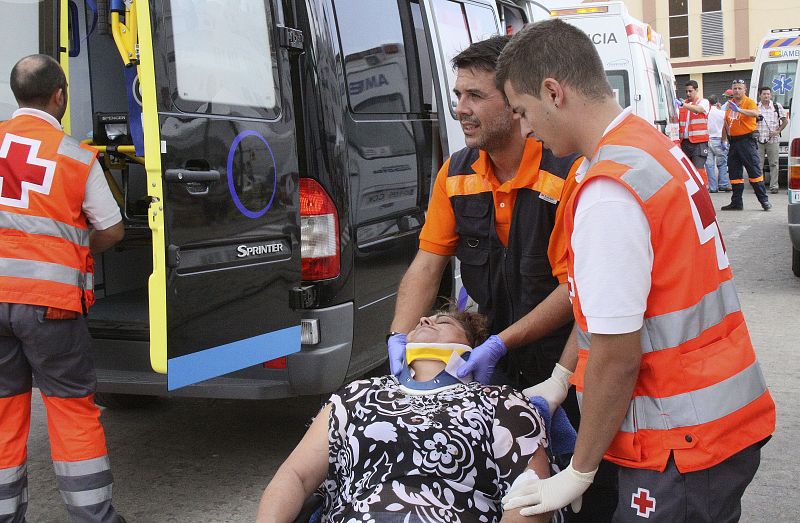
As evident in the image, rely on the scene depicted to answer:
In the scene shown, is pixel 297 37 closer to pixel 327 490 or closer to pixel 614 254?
pixel 327 490

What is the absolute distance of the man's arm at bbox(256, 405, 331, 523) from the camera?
95.3 inches

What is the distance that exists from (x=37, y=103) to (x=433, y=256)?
160cm

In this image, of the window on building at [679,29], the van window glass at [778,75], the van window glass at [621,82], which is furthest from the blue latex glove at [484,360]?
the window on building at [679,29]

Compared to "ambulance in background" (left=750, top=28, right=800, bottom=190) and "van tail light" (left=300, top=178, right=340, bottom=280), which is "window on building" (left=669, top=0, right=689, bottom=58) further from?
"van tail light" (left=300, top=178, right=340, bottom=280)

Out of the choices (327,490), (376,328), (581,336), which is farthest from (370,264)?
(581,336)

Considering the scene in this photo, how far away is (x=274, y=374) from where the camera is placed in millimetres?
3768

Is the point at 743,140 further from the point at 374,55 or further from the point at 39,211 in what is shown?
the point at 39,211

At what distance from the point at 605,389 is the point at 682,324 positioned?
199 mm

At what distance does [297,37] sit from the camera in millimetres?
3744

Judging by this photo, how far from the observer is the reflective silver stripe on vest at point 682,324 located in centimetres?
183

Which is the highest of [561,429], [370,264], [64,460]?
[370,264]

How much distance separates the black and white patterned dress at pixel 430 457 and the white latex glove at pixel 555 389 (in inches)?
4.1

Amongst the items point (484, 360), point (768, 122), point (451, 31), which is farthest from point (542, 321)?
point (768, 122)

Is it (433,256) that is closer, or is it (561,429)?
A: (561,429)
